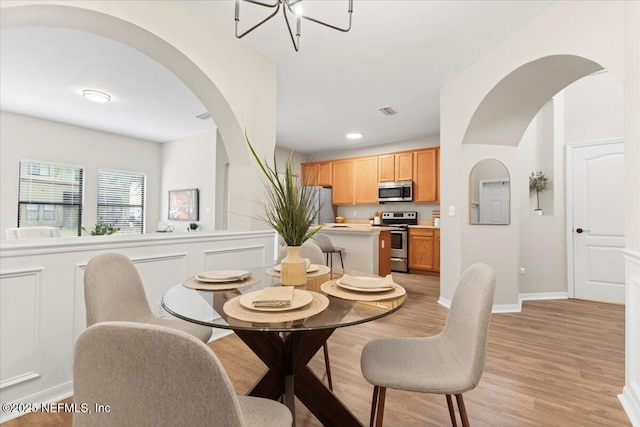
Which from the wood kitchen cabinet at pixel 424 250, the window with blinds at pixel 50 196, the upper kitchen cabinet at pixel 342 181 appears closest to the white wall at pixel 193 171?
the window with blinds at pixel 50 196

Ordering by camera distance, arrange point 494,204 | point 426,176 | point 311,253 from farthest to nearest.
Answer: point 426,176 → point 494,204 → point 311,253

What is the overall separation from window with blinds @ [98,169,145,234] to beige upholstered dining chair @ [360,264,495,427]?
608 centimetres

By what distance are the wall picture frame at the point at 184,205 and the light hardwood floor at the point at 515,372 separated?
148 inches

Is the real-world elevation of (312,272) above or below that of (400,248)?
above

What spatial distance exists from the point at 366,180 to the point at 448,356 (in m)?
5.22

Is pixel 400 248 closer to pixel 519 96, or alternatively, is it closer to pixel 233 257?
pixel 519 96

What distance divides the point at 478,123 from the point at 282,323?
3.12 m

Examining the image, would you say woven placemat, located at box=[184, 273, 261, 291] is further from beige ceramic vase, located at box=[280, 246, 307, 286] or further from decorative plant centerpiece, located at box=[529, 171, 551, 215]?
decorative plant centerpiece, located at box=[529, 171, 551, 215]

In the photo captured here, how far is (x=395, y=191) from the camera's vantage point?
19.2ft

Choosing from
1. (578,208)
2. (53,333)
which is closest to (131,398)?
(53,333)

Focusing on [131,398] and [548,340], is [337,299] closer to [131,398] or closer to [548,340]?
[131,398]

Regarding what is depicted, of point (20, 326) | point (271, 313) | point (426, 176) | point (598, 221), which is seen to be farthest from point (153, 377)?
point (426, 176)

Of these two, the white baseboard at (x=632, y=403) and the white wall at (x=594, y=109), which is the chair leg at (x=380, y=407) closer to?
the white baseboard at (x=632, y=403)

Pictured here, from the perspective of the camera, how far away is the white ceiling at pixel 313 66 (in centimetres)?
232
